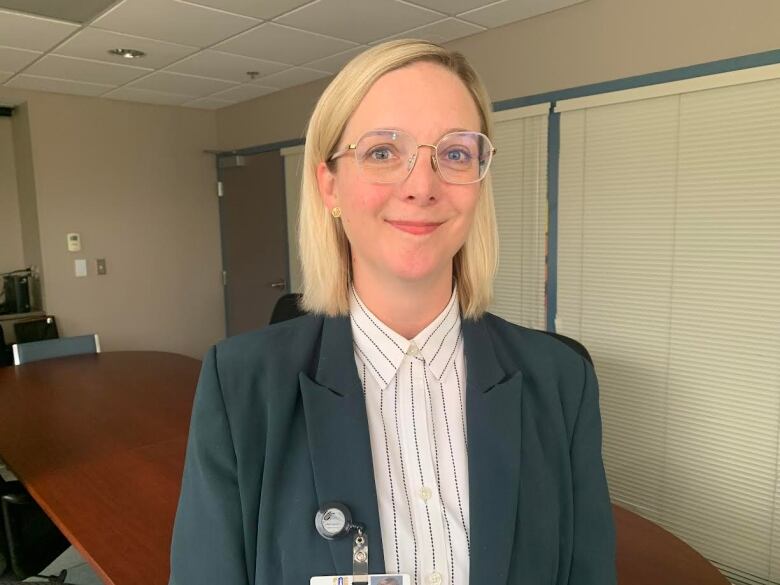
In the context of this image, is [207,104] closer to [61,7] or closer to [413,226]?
[61,7]

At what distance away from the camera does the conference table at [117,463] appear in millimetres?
1435

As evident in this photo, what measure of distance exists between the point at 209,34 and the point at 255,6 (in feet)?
1.70

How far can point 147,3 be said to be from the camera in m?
2.59

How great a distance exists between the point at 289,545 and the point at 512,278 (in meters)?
2.58

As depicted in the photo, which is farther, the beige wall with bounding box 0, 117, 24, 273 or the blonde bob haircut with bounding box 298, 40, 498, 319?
the beige wall with bounding box 0, 117, 24, 273

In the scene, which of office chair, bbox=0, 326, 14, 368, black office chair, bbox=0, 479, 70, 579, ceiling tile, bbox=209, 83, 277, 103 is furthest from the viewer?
ceiling tile, bbox=209, 83, 277, 103

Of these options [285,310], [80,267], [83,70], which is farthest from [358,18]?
[80,267]

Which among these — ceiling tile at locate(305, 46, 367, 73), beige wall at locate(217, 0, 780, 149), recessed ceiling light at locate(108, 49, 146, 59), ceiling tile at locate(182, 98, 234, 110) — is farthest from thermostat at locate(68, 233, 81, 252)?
beige wall at locate(217, 0, 780, 149)

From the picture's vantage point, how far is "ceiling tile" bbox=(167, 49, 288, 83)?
349cm

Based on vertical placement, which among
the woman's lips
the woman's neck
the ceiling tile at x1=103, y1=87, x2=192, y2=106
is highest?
the ceiling tile at x1=103, y1=87, x2=192, y2=106

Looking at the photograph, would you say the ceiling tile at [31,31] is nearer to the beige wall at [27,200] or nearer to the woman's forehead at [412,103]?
the beige wall at [27,200]

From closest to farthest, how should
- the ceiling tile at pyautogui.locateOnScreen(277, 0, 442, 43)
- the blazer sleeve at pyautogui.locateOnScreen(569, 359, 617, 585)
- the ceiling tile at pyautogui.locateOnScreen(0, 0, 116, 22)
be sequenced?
the blazer sleeve at pyautogui.locateOnScreen(569, 359, 617, 585), the ceiling tile at pyautogui.locateOnScreen(0, 0, 116, 22), the ceiling tile at pyautogui.locateOnScreen(277, 0, 442, 43)

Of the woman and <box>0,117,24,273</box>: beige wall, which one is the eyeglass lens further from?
<box>0,117,24,273</box>: beige wall

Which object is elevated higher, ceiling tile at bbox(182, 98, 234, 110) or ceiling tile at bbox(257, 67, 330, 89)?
ceiling tile at bbox(182, 98, 234, 110)
